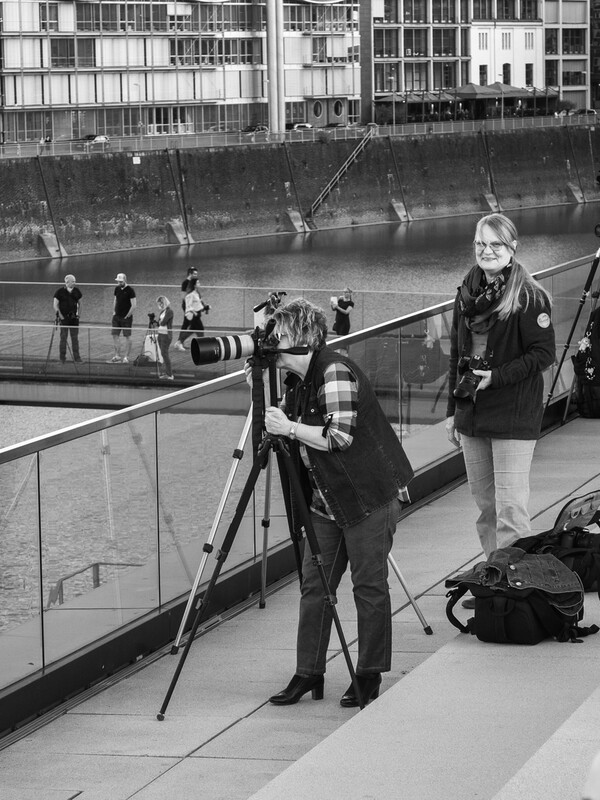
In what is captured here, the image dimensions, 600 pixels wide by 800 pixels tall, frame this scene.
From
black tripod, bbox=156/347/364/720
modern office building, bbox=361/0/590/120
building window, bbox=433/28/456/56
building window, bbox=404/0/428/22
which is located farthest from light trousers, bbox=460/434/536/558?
building window, bbox=433/28/456/56

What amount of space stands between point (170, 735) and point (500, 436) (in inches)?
64.5

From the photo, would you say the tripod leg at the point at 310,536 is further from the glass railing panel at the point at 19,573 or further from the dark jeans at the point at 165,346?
the dark jeans at the point at 165,346

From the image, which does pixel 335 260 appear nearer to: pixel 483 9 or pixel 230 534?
pixel 483 9

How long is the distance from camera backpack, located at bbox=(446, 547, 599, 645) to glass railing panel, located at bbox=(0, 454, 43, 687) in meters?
1.47

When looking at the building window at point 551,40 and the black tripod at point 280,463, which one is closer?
the black tripod at point 280,463

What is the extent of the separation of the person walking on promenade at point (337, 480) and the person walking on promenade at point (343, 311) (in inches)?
628

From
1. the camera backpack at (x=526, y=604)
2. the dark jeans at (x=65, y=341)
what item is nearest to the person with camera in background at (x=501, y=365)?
the camera backpack at (x=526, y=604)

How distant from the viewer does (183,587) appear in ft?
19.0

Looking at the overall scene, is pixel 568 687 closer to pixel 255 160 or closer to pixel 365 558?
pixel 365 558

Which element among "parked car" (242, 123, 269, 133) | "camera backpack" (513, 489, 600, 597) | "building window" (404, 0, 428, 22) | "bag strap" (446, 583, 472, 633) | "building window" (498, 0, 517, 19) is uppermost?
"building window" (498, 0, 517, 19)

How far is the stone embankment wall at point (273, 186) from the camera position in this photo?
53.1 metres

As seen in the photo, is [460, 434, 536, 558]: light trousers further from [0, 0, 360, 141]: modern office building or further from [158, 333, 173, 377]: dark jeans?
[0, 0, 360, 141]: modern office building

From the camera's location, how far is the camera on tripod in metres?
5.18

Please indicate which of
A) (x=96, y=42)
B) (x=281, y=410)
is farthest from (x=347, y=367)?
(x=96, y=42)
